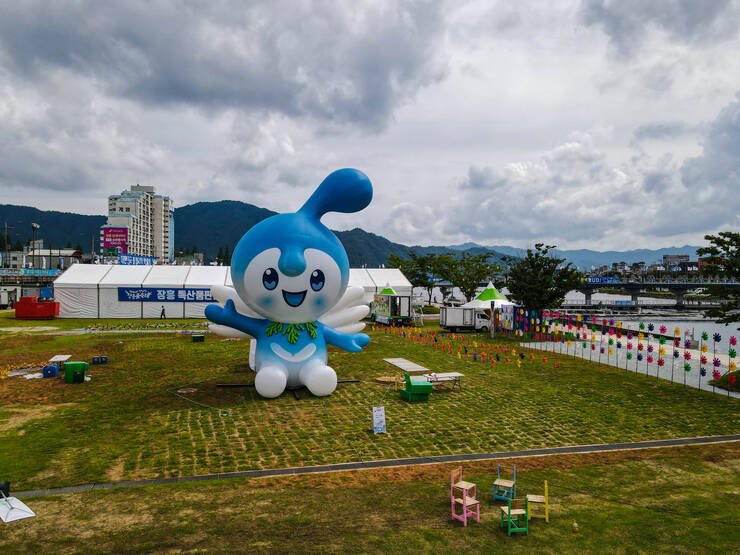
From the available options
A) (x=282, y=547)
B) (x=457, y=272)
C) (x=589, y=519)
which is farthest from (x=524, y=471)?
(x=457, y=272)

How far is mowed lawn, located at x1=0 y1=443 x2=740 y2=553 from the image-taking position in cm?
698

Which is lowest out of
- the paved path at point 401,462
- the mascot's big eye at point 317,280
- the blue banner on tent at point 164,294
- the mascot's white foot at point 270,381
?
the paved path at point 401,462

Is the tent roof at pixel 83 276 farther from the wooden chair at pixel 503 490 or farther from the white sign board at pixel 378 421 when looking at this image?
the wooden chair at pixel 503 490

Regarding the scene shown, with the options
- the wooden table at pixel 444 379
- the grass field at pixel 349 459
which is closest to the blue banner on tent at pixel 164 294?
the grass field at pixel 349 459

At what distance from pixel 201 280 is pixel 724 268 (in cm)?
3706

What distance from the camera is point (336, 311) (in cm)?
1736

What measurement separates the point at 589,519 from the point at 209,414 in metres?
9.99

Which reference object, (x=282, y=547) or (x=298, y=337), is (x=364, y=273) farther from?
(x=282, y=547)

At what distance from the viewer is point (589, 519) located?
7836 mm

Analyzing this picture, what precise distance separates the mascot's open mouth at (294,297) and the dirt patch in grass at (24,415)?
7240 mm

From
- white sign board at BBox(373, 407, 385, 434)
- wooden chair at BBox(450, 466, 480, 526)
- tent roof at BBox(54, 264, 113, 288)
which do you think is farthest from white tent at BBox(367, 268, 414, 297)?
wooden chair at BBox(450, 466, 480, 526)

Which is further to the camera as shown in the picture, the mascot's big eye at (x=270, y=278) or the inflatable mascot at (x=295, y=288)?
the inflatable mascot at (x=295, y=288)

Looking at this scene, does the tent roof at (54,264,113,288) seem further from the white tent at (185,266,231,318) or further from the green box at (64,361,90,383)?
the green box at (64,361,90,383)

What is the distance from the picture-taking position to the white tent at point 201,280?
137ft
